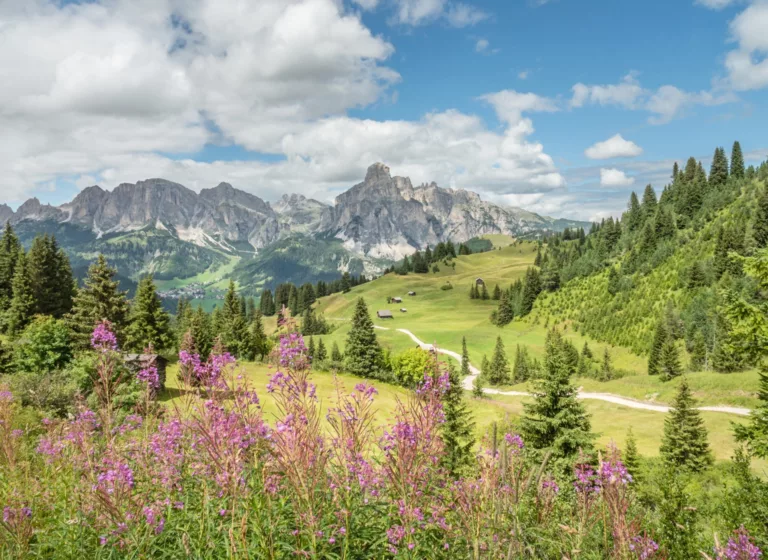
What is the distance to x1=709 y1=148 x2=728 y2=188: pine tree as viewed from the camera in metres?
122

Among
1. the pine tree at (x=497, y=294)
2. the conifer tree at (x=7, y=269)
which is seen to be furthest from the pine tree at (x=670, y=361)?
the pine tree at (x=497, y=294)

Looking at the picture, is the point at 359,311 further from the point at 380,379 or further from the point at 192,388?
the point at 192,388

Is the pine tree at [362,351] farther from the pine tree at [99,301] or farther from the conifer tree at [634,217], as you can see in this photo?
the conifer tree at [634,217]

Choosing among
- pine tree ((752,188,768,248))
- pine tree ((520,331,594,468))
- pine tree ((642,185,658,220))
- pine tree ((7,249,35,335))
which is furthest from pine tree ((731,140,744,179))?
pine tree ((7,249,35,335))

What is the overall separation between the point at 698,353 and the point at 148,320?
279 ft

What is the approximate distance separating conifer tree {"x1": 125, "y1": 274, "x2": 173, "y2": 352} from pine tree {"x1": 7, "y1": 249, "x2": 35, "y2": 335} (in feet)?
42.2

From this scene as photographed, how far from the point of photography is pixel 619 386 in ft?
203

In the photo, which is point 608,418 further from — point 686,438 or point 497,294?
point 497,294

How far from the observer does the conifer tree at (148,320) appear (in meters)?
50.2

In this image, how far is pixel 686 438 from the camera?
27938 mm

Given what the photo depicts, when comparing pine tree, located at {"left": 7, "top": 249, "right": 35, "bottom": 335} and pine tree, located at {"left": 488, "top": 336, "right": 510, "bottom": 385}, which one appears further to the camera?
pine tree, located at {"left": 488, "top": 336, "right": 510, "bottom": 385}

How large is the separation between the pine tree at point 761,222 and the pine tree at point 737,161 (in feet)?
145

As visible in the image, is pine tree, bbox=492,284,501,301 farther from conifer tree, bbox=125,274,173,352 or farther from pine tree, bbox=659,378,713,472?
pine tree, bbox=659,378,713,472

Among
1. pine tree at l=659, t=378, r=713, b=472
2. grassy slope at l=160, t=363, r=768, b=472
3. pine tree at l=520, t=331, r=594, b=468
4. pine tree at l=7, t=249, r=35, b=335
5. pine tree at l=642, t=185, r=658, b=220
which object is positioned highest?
pine tree at l=642, t=185, r=658, b=220
